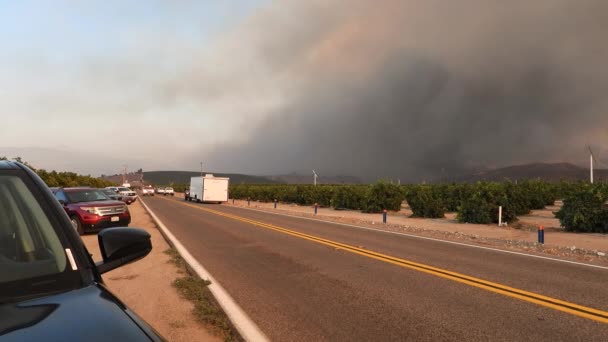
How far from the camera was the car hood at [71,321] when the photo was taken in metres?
1.63

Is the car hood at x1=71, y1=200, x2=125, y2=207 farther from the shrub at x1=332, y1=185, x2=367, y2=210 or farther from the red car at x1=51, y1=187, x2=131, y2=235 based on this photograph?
the shrub at x1=332, y1=185, x2=367, y2=210

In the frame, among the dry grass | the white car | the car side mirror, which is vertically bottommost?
the dry grass

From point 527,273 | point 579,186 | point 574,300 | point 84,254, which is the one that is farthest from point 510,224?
point 84,254

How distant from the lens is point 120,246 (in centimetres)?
262

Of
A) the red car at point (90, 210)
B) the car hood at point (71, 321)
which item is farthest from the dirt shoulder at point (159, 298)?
the red car at point (90, 210)

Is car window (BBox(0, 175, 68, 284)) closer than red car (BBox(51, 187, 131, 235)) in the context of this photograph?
Yes

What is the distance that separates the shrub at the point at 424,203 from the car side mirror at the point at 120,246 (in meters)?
32.5

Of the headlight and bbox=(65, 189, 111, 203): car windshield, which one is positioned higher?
bbox=(65, 189, 111, 203): car windshield

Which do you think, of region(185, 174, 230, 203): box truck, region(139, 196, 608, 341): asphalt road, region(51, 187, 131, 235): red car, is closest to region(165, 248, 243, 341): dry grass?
region(139, 196, 608, 341): asphalt road

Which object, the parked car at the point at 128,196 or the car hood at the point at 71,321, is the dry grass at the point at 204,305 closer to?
the car hood at the point at 71,321

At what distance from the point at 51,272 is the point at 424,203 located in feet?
109

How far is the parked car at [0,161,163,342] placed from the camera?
170 centimetres

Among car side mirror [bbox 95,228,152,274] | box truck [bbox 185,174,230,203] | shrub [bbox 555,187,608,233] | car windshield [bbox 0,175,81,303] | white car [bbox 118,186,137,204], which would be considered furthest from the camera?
box truck [bbox 185,174,230,203]

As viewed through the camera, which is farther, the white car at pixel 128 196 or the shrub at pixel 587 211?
the white car at pixel 128 196
